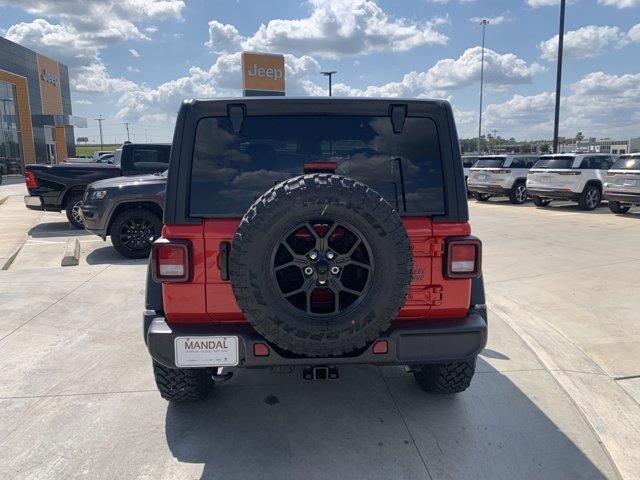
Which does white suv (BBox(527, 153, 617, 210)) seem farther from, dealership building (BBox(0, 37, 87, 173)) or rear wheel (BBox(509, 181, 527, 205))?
dealership building (BBox(0, 37, 87, 173))

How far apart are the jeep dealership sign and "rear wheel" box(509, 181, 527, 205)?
→ 36.7ft

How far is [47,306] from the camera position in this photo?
5.75m

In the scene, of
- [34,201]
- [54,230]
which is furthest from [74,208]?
[54,230]

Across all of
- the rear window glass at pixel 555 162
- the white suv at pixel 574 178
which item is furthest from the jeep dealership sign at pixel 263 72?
the white suv at pixel 574 178

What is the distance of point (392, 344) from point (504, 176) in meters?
16.5

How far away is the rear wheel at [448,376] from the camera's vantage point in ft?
11.0

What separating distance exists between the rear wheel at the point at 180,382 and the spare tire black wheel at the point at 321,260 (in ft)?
A: 3.21

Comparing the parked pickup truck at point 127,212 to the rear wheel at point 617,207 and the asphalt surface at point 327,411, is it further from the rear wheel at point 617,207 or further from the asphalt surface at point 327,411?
the rear wheel at point 617,207

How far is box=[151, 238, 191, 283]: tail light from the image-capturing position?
8.86 ft

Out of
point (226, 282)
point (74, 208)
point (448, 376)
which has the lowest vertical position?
point (448, 376)

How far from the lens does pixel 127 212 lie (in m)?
8.23

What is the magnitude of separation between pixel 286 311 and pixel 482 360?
240 cm

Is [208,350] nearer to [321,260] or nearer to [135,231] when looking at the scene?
[321,260]

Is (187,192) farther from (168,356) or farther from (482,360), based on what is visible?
(482,360)
